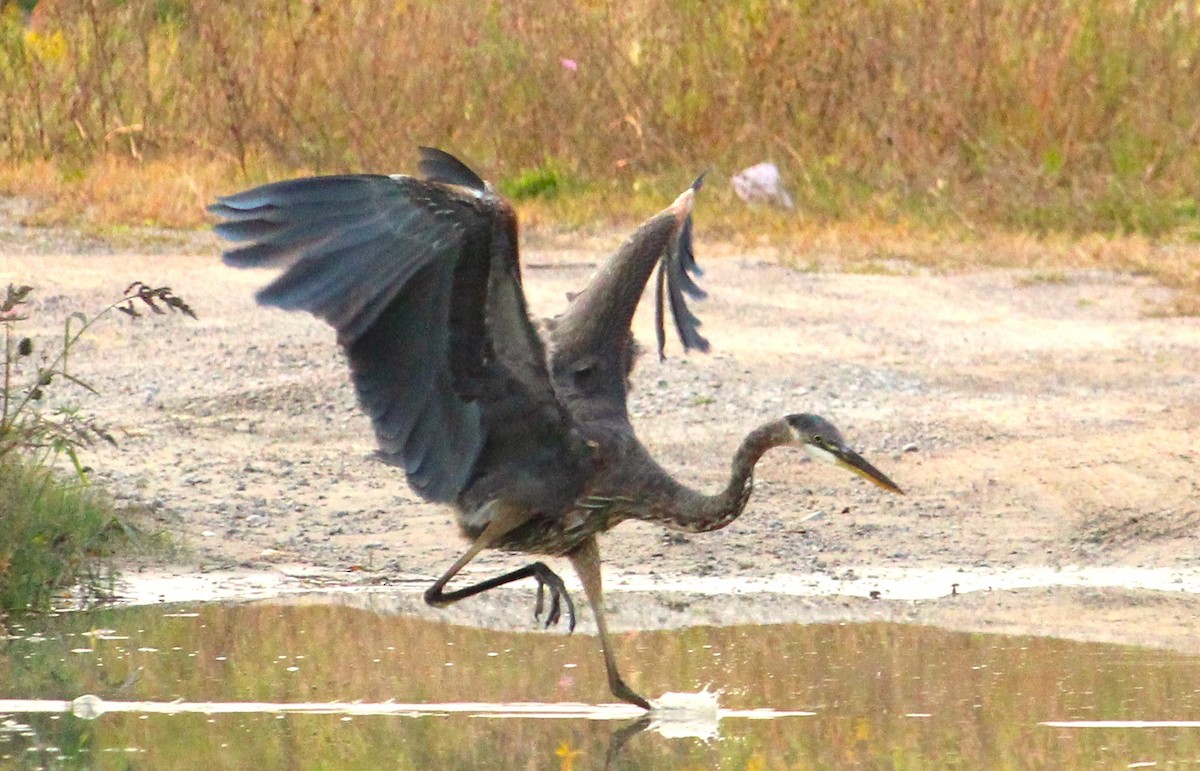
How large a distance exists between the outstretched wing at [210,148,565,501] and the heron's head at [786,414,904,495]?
27.2 inches

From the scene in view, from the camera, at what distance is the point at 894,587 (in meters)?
6.20

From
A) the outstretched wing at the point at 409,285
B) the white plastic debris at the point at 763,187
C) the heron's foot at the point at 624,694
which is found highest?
the outstretched wing at the point at 409,285

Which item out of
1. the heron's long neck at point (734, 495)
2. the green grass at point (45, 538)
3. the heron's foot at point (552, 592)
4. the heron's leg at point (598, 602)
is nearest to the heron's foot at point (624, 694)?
the heron's leg at point (598, 602)

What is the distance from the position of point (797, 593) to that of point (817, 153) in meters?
6.52

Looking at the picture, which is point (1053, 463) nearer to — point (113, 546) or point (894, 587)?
point (894, 587)

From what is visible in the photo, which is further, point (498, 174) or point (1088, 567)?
point (498, 174)

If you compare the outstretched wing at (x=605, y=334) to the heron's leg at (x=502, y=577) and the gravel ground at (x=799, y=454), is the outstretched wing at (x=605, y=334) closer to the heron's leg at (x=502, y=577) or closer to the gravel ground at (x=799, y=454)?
the heron's leg at (x=502, y=577)

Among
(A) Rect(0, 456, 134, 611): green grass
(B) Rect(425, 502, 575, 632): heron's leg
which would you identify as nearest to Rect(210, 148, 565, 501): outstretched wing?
(B) Rect(425, 502, 575, 632): heron's leg

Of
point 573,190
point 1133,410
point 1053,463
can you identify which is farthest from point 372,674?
point 573,190

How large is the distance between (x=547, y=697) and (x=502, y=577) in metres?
0.49

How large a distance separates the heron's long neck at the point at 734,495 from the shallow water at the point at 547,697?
353mm

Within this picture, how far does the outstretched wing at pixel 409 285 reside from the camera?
465 centimetres

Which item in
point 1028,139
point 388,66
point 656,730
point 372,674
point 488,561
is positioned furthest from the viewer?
point 388,66

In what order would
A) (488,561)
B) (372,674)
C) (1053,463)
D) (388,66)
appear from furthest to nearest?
(388,66) < (1053,463) < (488,561) < (372,674)
